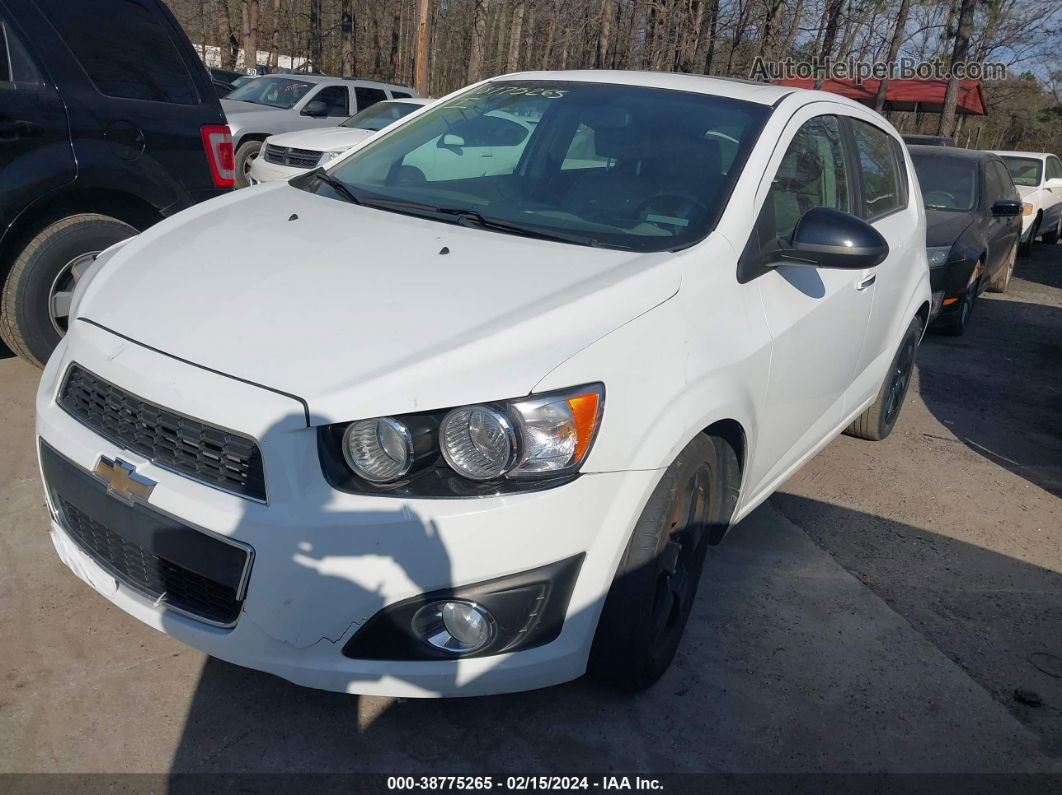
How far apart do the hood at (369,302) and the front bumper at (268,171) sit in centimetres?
701

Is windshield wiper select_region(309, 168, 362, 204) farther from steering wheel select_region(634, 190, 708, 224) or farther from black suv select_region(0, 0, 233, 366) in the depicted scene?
black suv select_region(0, 0, 233, 366)

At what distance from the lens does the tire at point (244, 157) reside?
12234 millimetres

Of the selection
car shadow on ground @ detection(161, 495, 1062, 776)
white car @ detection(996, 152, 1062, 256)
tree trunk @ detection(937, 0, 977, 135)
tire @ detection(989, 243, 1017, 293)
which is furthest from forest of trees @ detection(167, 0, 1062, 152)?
car shadow on ground @ detection(161, 495, 1062, 776)

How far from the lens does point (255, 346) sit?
2271mm

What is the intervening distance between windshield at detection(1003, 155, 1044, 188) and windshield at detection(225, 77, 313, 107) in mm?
11165

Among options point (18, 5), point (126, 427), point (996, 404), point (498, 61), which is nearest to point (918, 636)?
point (126, 427)

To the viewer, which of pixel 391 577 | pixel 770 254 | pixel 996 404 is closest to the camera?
pixel 391 577

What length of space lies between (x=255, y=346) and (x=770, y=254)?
5.54ft

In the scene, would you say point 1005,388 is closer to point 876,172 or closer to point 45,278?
point 876,172

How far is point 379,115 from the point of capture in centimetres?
1216

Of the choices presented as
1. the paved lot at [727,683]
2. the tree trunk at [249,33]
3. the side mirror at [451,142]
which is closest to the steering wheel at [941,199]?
the paved lot at [727,683]

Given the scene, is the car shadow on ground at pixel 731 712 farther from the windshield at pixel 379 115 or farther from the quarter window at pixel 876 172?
the windshield at pixel 379 115

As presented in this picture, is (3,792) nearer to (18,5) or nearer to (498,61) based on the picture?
(18,5)

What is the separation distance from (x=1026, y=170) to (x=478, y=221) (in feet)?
48.4
